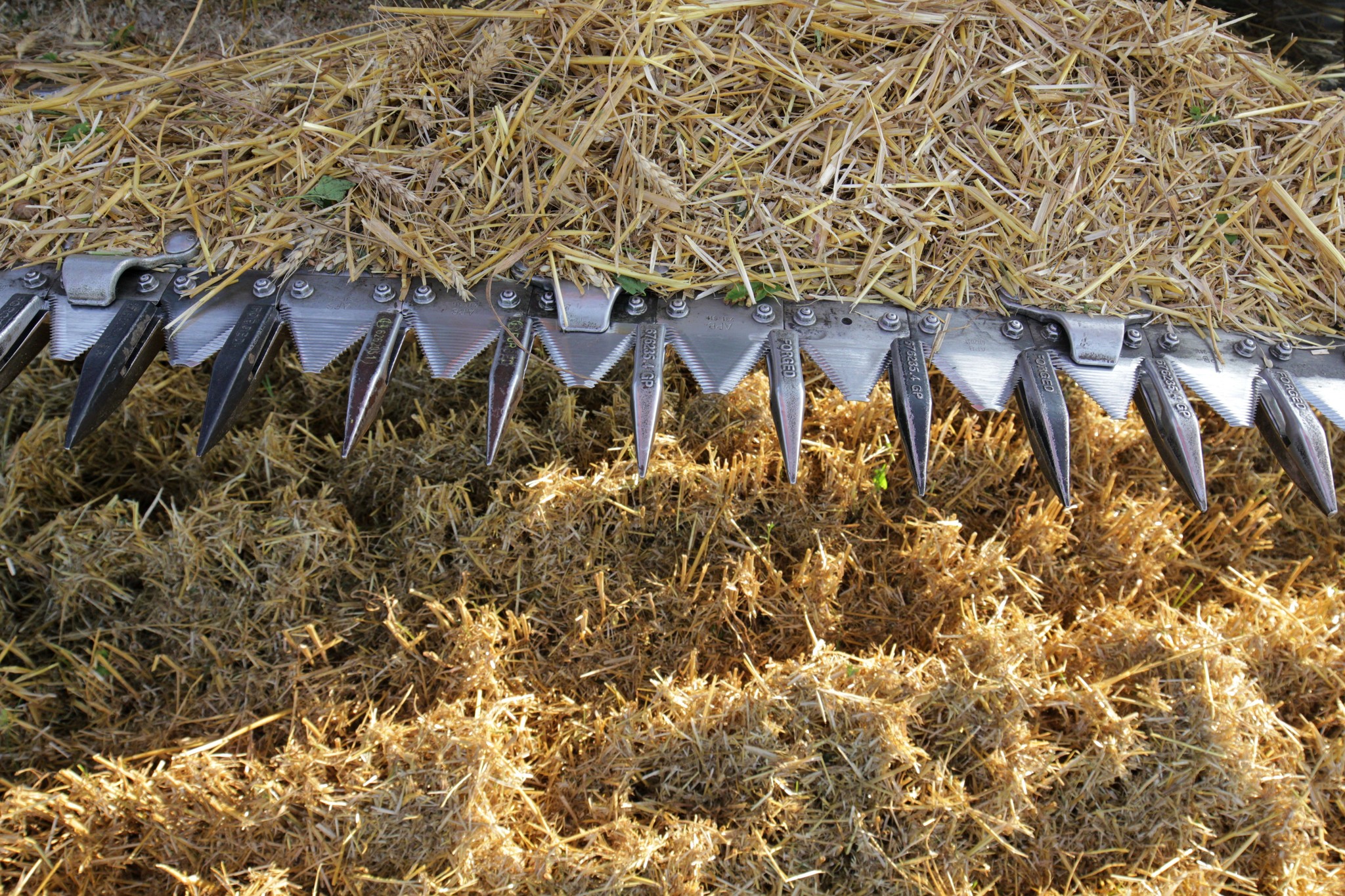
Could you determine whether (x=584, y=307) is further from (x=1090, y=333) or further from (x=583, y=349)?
(x=1090, y=333)

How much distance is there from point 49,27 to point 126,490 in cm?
115

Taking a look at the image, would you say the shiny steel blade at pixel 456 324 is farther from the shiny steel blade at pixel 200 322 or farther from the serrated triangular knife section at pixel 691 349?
the shiny steel blade at pixel 200 322

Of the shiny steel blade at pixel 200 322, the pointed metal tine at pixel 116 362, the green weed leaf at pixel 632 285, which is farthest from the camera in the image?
the green weed leaf at pixel 632 285

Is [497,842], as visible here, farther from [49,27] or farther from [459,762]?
[49,27]

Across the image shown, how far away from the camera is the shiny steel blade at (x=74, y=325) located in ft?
5.52

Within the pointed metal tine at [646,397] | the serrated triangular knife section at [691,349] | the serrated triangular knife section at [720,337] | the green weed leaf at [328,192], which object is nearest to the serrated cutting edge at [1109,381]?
the serrated triangular knife section at [691,349]

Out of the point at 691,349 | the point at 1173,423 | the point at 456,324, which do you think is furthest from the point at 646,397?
the point at 1173,423

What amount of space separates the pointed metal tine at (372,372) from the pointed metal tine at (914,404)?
0.94 metres

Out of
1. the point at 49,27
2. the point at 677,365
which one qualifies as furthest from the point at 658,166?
the point at 49,27

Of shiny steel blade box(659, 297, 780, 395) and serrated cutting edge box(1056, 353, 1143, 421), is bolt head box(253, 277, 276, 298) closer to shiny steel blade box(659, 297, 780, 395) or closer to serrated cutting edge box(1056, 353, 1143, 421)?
shiny steel blade box(659, 297, 780, 395)

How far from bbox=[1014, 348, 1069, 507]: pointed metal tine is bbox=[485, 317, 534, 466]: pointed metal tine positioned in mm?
949

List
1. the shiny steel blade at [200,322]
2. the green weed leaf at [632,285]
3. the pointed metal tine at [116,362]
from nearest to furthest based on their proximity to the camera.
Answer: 1. the pointed metal tine at [116,362]
2. the shiny steel blade at [200,322]
3. the green weed leaf at [632,285]

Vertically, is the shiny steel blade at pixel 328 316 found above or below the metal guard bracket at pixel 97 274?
below

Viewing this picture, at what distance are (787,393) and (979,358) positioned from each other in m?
0.40
